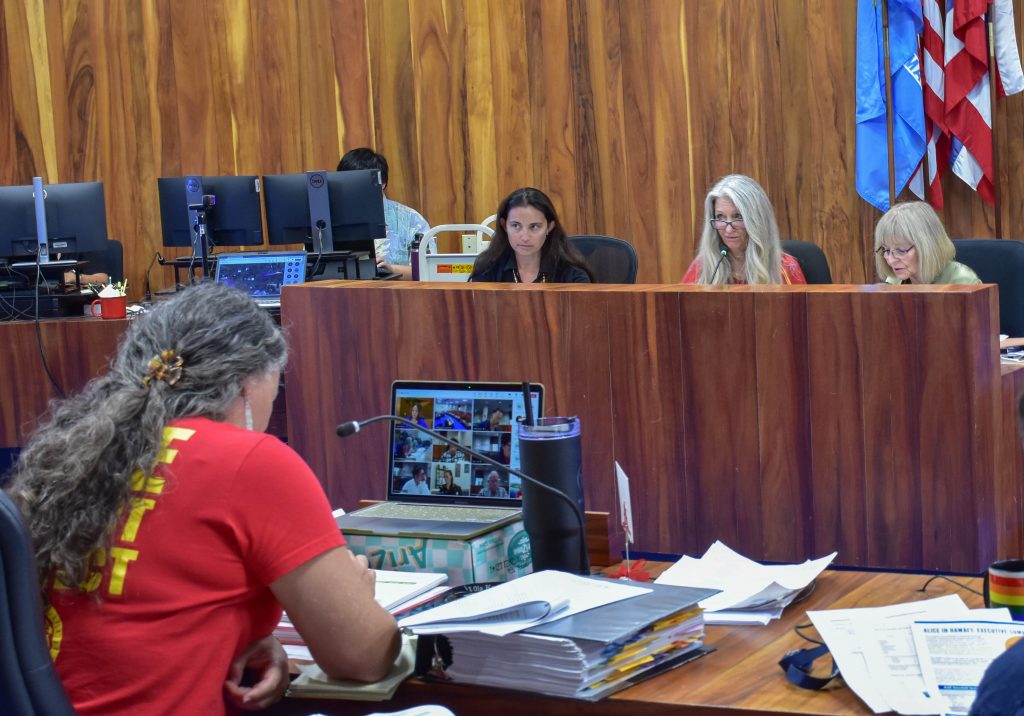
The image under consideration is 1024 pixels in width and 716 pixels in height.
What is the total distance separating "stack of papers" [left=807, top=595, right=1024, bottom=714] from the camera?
1520 mm

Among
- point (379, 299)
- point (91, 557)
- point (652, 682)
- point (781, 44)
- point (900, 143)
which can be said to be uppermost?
point (781, 44)

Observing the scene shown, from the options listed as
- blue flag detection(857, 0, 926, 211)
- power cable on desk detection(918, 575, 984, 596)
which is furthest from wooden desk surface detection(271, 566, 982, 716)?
blue flag detection(857, 0, 926, 211)

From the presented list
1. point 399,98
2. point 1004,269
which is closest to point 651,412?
point 1004,269

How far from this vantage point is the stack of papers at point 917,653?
4.99 ft

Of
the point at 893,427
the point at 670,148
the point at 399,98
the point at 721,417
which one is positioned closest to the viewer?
the point at 893,427

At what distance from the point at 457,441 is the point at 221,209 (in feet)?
11.6

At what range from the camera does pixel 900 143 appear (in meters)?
5.64

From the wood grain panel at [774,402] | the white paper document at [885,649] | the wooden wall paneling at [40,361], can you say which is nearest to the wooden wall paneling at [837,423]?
the wood grain panel at [774,402]

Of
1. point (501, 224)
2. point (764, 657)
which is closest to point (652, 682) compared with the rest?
point (764, 657)

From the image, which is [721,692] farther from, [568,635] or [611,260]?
[611,260]

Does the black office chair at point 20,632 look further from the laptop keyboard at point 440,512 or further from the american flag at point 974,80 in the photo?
the american flag at point 974,80

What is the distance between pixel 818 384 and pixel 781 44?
3.79 meters

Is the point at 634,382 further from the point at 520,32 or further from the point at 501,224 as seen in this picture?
the point at 520,32

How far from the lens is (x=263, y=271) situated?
16.2 feet
